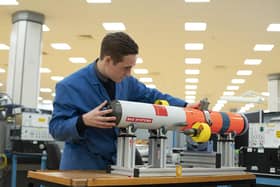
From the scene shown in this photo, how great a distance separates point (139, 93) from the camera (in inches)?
87.4

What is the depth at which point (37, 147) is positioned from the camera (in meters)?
5.75

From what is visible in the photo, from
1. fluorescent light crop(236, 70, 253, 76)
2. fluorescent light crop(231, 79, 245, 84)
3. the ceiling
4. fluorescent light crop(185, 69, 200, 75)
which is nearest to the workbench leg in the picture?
the ceiling

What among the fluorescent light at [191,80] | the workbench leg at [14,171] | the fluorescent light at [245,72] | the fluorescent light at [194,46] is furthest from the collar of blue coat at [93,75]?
the fluorescent light at [191,80]

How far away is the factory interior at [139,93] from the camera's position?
1.75 meters

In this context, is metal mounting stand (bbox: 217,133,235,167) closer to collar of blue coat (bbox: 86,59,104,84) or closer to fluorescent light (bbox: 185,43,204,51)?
collar of blue coat (bbox: 86,59,104,84)

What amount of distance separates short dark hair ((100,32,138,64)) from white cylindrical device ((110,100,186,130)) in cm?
20

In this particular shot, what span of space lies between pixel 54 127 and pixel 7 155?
4.07 meters

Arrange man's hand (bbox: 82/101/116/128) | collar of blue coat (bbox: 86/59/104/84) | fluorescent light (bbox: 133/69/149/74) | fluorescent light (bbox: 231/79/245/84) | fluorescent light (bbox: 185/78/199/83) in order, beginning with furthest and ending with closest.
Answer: fluorescent light (bbox: 185/78/199/83), fluorescent light (bbox: 231/79/245/84), fluorescent light (bbox: 133/69/149/74), collar of blue coat (bbox: 86/59/104/84), man's hand (bbox: 82/101/116/128)

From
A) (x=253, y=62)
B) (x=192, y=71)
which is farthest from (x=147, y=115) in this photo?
(x=192, y=71)

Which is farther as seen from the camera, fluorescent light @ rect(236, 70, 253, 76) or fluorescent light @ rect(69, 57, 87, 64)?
fluorescent light @ rect(236, 70, 253, 76)

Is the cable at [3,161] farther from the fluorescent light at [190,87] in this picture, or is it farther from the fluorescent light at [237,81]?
the fluorescent light at [190,87]

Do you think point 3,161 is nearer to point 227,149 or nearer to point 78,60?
point 227,149

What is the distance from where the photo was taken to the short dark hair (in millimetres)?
1747

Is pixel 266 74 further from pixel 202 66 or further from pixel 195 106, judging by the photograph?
pixel 195 106
